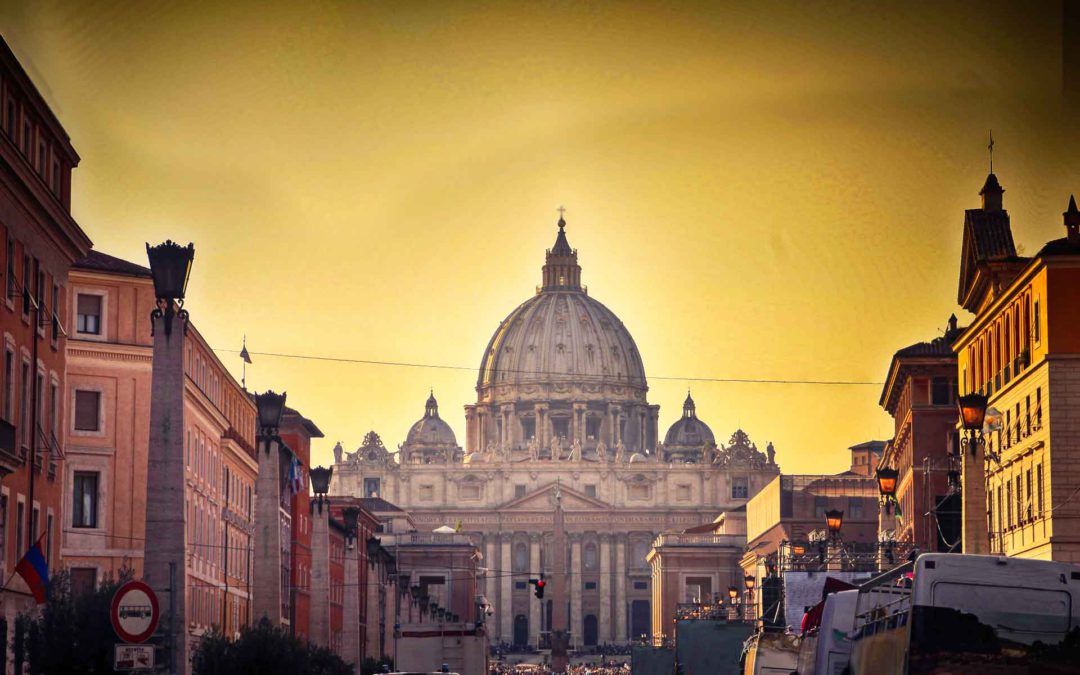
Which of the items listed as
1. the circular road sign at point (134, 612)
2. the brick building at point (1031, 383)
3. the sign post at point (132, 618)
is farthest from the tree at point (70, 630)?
the brick building at point (1031, 383)

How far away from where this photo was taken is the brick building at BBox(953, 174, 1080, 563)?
50.2 meters

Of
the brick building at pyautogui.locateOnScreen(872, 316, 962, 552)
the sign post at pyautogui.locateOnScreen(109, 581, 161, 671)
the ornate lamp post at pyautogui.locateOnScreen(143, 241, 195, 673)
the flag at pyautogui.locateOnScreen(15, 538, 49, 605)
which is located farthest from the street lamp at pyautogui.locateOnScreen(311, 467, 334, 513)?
the brick building at pyautogui.locateOnScreen(872, 316, 962, 552)

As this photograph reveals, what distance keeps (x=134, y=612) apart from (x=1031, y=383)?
32.7m

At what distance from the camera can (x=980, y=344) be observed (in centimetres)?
6188

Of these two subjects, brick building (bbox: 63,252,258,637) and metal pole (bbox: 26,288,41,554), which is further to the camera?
brick building (bbox: 63,252,258,637)

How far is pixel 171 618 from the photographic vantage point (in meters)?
28.3

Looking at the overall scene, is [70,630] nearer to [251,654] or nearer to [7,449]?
[7,449]

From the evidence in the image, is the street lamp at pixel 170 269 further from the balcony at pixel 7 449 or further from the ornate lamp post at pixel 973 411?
the ornate lamp post at pixel 973 411

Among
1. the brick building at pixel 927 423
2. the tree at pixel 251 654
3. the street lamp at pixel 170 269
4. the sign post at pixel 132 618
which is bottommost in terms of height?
the tree at pixel 251 654

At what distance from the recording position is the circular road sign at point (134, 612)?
24.4 m

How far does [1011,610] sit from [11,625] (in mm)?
19575

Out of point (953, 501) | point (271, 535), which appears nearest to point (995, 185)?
point (953, 501)

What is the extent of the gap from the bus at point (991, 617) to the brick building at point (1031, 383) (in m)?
23.4

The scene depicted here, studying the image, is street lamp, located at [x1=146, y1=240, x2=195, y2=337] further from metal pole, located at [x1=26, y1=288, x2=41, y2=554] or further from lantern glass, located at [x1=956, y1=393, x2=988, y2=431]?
lantern glass, located at [x1=956, y1=393, x2=988, y2=431]
